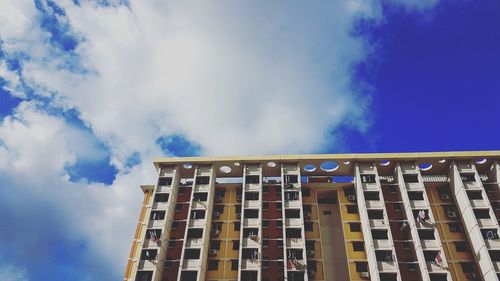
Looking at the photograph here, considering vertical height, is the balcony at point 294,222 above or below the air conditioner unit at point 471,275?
above

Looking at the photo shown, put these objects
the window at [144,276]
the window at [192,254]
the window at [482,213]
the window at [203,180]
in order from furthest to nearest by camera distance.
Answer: the window at [203,180] < the window at [482,213] < the window at [192,254] < the window at [144,276]

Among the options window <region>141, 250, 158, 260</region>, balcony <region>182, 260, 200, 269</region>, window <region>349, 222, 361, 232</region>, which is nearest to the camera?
Answer: balcony <region>182, 260, 200, 269</region>

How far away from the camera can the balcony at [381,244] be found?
45.5 meters

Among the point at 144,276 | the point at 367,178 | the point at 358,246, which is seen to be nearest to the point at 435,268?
the point at 358,246

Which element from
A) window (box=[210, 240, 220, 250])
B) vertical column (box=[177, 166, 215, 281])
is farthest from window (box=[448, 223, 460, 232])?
vertical column (box=[177, 166, 215, 281])

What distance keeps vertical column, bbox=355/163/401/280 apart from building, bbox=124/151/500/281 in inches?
5.0

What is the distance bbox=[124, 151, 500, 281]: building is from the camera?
4472 cm

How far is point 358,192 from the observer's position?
168ft

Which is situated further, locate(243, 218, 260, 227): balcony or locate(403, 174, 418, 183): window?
locate(403, 174, 418, 183): window

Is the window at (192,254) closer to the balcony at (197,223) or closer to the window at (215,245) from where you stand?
the window at (215,245)

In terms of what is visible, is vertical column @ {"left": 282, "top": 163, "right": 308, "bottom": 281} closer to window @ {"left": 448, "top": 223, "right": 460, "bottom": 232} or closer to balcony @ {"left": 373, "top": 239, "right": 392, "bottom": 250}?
balcony @ {"left": 373, "top": 239, "right": 392, "bottom": 250}

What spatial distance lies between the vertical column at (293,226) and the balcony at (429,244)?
44.0 feet

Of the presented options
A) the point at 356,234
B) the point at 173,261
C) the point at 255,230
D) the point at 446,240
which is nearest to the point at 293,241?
the point at 255,230

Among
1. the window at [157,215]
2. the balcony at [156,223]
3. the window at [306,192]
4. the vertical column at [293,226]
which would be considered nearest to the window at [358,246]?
the vertical column at [293,226]
